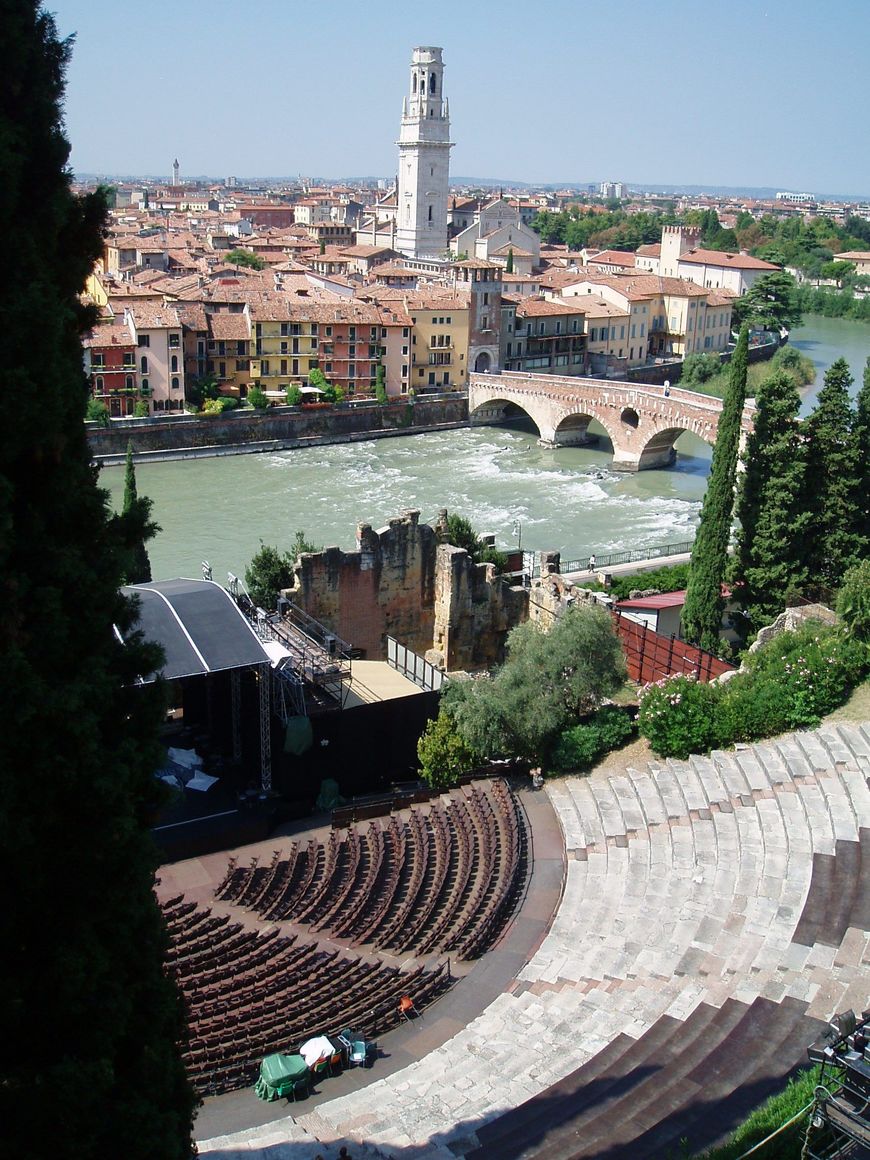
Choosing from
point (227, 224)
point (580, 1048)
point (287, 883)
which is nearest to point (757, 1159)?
point (580, 1048)

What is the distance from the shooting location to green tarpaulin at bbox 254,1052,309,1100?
36.4 ft

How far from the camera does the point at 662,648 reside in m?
22.3

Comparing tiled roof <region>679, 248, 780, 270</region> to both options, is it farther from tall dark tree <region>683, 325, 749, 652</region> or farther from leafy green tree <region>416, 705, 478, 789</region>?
leafy green tree <region>416, 705, 478, 789</region>

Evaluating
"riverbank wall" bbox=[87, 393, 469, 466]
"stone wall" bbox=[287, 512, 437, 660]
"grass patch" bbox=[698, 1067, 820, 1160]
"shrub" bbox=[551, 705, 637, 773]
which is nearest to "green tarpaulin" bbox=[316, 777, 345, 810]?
"shrub" bbox=[551, 705, 637, 773]

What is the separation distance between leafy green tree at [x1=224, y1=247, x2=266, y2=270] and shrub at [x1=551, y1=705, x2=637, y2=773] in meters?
67.4

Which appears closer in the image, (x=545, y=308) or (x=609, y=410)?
(x=609, y=410)

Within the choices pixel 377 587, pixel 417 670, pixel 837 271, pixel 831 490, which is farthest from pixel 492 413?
pixel 837 271

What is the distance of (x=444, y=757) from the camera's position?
1797 cm

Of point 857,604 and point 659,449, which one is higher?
point 857,604

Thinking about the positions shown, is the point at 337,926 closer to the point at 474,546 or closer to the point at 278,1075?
the point at 278,1075

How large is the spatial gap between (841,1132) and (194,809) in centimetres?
1089

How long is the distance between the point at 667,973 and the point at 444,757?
632 centimetres

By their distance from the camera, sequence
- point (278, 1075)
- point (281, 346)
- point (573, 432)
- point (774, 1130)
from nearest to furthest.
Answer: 1. point (774, 1130)
2. point (278, 1075)
3. point (281, 346)
4. point (573, 432)

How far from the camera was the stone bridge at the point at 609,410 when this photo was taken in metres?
46.7
